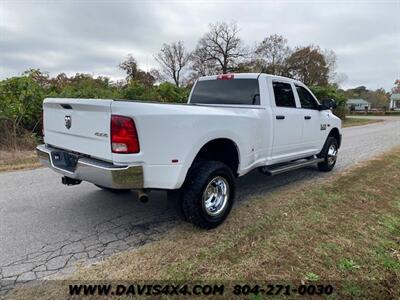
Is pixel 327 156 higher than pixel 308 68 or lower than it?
lower

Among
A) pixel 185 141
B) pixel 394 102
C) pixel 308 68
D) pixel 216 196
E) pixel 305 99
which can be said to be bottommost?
pixel 216 196

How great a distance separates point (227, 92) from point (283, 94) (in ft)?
3.26

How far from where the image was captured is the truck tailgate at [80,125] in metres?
3.16

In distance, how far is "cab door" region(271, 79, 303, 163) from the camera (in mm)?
4895

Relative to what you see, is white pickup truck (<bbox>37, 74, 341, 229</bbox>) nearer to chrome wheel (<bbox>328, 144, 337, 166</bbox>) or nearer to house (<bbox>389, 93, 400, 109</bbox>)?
chrome wheel (<bbox>328, 144, 337, 166</bbox>)

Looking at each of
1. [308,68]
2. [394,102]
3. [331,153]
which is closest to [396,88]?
[394,102]

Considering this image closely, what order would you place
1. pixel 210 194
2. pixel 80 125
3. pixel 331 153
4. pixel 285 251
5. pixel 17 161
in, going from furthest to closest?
pixel 17 161, pixel 331 153, pixel 210 194, pixel 80 125, pixel 285 251

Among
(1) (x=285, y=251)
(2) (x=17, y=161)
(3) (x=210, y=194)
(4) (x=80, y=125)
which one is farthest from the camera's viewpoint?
(2) (x=17, y=161)

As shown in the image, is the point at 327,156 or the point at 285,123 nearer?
the point at 285,123

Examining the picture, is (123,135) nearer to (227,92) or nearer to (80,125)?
(80,125)

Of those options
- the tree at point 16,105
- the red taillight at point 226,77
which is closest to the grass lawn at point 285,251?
the red taillight at point 226,77

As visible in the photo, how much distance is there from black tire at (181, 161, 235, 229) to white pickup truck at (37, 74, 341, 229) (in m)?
0.01

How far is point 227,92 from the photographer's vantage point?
512 cm

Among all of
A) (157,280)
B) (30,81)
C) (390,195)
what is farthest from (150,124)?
(30,81)
